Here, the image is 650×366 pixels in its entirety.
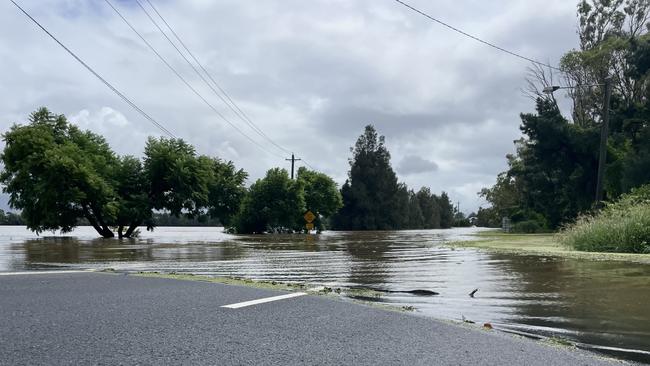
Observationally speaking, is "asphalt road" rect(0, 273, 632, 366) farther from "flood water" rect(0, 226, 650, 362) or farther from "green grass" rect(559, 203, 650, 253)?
"green grass" rect(559, 203, 650, 253)

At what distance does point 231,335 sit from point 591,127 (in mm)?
46706

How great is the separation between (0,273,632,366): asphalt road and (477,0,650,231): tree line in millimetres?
36681

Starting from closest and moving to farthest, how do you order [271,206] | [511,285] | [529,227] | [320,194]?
[511,285] < [271,206] < [529,227] < [320,194]

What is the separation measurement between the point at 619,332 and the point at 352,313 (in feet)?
9.56

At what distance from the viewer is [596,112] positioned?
55156 millimetres

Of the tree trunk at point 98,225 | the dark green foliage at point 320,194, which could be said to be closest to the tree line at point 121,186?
the tree trunk at point 98,225

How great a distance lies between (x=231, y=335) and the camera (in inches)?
219

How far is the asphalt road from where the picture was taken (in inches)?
191

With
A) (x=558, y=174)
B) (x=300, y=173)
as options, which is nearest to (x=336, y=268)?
(x=558, y=174)

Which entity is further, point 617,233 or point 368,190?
point 368,190

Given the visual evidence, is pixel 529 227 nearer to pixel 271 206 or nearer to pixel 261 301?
pixel 271 206

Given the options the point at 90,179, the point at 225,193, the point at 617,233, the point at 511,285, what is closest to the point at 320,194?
the point at 225,193

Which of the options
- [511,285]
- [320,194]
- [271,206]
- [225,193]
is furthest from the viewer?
[320,194]

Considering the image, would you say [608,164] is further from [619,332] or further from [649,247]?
[619,332]
